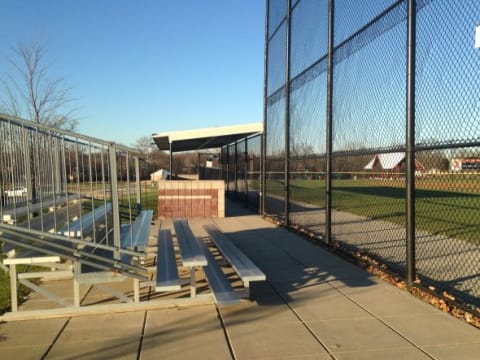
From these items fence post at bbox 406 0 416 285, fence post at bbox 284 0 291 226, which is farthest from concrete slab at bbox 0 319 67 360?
fence post at bbox 284 0 291 226

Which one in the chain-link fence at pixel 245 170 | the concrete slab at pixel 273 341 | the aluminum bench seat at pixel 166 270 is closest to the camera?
the concrete slab at pixel 273 341

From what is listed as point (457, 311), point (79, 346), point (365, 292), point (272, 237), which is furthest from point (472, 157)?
point (272, 237)

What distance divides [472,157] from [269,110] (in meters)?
9.40

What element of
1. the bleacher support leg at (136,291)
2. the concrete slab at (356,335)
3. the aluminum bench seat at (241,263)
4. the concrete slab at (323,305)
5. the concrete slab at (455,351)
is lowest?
the concrete slab at (323,305)

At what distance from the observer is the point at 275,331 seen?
425 cm

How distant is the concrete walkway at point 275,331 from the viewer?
379 centimetres

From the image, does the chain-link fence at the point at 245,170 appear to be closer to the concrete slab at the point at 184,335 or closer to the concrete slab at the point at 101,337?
the concrete slab at the point at 184,335

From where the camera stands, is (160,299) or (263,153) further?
(263,153)

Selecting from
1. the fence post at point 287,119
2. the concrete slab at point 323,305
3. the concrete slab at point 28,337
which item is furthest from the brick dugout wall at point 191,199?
the concrete slab at point 28,337

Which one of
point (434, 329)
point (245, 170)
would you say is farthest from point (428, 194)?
point (245, 170)

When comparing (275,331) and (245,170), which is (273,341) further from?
(245,170)

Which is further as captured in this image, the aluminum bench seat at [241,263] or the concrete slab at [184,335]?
the aluminum bench seat at [241,263]

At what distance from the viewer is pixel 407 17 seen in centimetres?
525

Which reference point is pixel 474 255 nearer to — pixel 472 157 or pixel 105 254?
pixel 472 157
